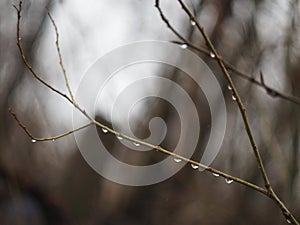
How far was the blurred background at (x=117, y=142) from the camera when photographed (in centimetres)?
401

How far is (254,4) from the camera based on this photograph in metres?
3.69

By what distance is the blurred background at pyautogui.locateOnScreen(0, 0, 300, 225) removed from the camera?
4012 mm

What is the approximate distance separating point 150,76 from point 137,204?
1194 millimetres

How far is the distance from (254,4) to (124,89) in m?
1.38

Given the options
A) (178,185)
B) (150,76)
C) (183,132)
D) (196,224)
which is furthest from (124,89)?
(196,224)

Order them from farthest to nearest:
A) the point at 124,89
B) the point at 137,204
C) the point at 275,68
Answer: the point at 137,204, the point at 124,89, the point at 275,68

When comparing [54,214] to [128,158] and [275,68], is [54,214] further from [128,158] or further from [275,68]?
[275,68]

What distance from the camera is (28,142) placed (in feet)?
16.6

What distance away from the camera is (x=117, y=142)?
520 centimetres

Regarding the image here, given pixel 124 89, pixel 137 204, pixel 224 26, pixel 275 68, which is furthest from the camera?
pixel 137 204

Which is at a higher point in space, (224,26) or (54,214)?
(224,26)

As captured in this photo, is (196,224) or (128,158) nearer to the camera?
(196,224)

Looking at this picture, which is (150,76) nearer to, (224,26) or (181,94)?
(181,94)

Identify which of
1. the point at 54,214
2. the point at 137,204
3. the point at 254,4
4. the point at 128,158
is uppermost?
the point at 254,4
